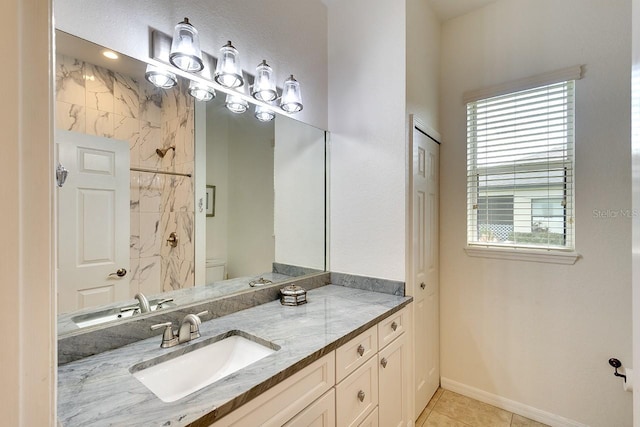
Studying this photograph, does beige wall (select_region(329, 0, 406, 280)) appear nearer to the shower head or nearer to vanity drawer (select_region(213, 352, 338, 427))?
vanity drawer (select_region(213, 352, 338, 427))

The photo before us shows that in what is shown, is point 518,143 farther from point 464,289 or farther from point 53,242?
point 53,242

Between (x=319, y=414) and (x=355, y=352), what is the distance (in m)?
0.30

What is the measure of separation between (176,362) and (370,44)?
206 cm

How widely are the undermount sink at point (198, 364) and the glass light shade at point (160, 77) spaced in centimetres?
109

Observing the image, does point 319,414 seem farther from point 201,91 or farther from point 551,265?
point 551,265

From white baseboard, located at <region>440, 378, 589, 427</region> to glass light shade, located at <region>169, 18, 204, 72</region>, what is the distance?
274 centimetres

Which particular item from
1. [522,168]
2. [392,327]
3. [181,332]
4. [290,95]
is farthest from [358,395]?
[522,168]

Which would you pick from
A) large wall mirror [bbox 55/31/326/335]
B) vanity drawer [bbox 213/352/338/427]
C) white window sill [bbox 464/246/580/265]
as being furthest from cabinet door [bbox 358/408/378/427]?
white window sill [bbox 464/246/580/265]

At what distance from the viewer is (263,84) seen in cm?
164

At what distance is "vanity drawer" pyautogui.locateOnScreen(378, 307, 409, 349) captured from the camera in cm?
151

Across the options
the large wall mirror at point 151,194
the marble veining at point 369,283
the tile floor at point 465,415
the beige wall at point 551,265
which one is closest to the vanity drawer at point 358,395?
the marble veining at point 369,283

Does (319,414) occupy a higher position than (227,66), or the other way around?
(227,66)

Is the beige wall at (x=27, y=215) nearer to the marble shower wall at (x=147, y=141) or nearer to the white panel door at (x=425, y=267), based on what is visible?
the marble shower wall at (x=147, y=141)

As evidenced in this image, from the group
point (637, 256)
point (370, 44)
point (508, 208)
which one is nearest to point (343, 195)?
point (370, 44)
